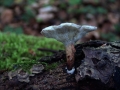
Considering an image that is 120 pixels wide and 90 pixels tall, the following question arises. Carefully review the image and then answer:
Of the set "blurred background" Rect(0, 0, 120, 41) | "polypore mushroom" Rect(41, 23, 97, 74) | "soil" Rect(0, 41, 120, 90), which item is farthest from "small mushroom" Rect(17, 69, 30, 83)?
"blurred background" Rect(0, 0, 120, 41)

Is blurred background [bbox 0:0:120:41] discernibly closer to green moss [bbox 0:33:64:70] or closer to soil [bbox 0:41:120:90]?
green moss [bbox 0:33:64:70]

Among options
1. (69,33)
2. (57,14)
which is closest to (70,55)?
(69,33)

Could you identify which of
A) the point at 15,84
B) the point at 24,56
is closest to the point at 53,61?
the point at 15,84

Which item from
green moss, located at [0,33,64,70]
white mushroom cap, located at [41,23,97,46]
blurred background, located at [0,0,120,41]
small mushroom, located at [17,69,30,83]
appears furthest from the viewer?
blurred background, located at [0,0,120,41]

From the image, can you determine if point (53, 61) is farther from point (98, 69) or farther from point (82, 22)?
point (82, 22)

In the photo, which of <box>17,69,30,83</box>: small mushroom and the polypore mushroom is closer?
the polypore mushroom

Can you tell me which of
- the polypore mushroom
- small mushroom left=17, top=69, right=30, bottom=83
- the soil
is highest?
the polypore mushroom

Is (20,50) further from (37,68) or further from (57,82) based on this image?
(57,82)
